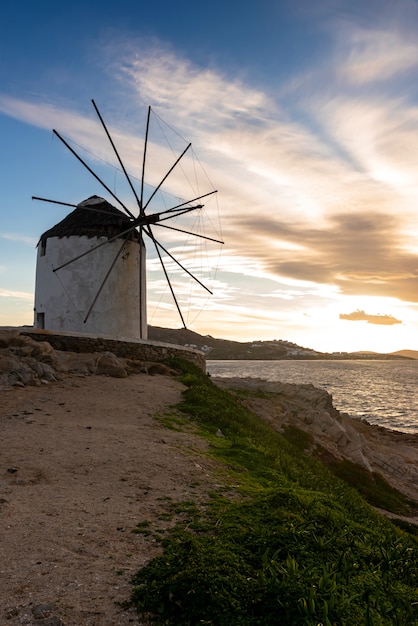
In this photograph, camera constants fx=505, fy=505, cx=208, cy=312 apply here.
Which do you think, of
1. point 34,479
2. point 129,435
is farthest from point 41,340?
point 34,479

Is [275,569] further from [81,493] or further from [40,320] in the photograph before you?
[40,320]

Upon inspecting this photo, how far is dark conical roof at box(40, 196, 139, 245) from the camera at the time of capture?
29.2 metres

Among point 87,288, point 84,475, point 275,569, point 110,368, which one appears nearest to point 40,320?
point 87,288

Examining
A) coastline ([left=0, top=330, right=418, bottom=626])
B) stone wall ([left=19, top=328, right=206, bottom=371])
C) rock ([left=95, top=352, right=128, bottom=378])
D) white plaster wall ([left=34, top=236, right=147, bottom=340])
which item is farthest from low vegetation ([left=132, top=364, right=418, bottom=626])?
white plaster wall ([left=34, top=236, right=147, bottom=340])

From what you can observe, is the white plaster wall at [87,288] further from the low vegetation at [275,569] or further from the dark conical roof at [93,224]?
the low vegetation at [275,569]

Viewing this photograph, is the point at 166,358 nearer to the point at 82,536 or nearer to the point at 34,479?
the point at 34,479

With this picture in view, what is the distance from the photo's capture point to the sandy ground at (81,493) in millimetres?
5195

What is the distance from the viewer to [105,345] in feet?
77.7

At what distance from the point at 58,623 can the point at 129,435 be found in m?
7.70

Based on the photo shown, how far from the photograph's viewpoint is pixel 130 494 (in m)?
8.48

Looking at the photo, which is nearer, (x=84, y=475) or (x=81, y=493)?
(x=81, y=493)

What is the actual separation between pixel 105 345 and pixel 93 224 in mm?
8987

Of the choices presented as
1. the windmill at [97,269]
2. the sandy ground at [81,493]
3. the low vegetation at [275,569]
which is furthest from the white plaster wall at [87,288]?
the low vegetation at [275,569]

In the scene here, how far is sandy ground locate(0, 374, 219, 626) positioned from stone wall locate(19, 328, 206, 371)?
629 centimetres
